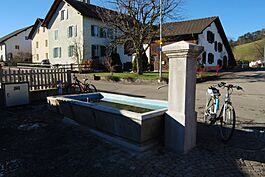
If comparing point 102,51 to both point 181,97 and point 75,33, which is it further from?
point 181,97

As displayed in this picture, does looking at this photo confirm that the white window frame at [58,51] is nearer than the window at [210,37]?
No

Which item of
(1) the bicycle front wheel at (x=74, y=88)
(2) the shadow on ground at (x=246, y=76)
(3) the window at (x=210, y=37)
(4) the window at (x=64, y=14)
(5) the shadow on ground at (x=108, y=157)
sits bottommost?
(5) the shadow on ground at (x=108, y=157)

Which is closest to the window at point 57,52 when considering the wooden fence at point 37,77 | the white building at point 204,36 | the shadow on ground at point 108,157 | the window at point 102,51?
the window at point 102,51

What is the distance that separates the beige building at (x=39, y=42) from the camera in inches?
1631

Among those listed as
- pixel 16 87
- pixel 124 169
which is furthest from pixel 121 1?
pixel 124 169

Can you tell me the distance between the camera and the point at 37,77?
383 inches

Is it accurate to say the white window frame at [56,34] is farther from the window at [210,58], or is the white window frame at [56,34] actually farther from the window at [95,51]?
the window at [210,58]

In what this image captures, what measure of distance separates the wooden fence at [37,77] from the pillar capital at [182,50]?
7358mm

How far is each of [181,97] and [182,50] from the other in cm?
89

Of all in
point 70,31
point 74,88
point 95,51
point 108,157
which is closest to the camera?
point 108,157

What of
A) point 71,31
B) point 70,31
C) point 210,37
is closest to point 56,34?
point 70,31

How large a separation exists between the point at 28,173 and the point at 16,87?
5.68 meters

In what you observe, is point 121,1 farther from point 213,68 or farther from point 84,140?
point 213,68

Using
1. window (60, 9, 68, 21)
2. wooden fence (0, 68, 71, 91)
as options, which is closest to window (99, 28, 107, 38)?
window (60, 9, 68, 21)
